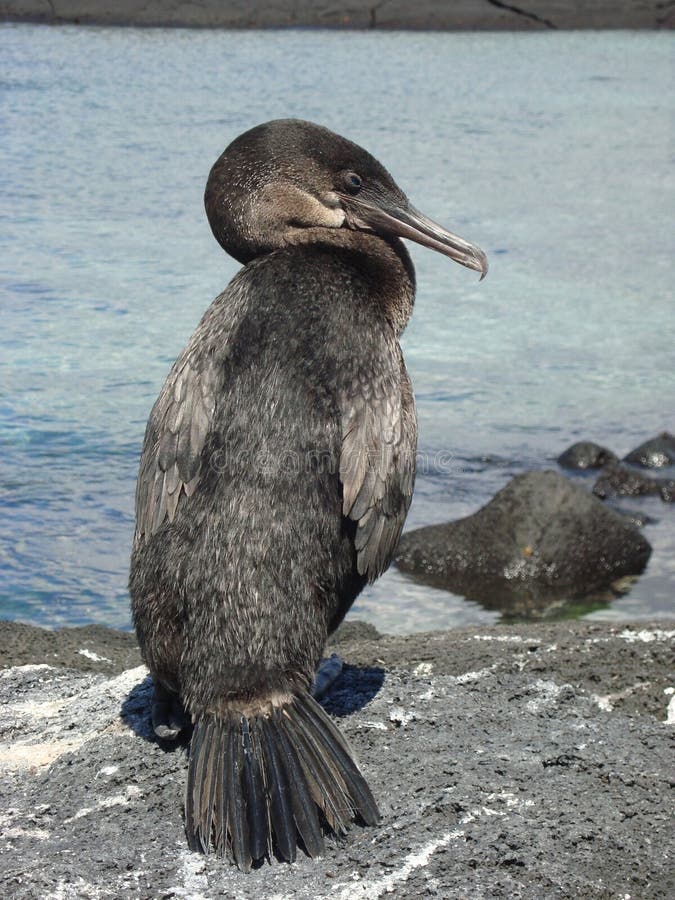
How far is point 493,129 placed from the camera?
739 inches

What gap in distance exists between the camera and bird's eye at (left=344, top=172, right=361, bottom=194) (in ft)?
11.5

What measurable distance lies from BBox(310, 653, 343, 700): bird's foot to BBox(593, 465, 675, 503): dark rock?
469 centimetres

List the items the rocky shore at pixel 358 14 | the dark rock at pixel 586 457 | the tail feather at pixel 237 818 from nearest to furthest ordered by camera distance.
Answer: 1. the tail feather at pixel 237 818
2. the dark rock at pixel 586 457
3. the rocky shore at pixel 358 14

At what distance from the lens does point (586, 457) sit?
8.51 metres

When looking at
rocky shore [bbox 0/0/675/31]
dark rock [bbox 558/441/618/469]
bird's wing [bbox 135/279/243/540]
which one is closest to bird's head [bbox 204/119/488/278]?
bird's wing [bbox 135/279/243/540]

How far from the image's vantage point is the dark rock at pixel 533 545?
7.01 meters

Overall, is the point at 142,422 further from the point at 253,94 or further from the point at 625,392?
the point at 253,94

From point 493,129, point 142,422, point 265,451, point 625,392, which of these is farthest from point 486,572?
point 493,129

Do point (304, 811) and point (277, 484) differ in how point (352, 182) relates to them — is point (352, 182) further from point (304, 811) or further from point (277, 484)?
point (304, 811)

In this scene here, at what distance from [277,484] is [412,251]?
32.6 feet

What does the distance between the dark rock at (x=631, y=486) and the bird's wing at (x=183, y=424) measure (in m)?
5.17

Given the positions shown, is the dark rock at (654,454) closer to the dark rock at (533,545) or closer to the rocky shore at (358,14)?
the dark rock at (533,545)

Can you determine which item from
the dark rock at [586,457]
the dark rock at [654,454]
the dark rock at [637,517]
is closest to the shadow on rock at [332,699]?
the dark rock at [637,517]

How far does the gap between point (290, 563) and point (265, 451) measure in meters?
0.28
